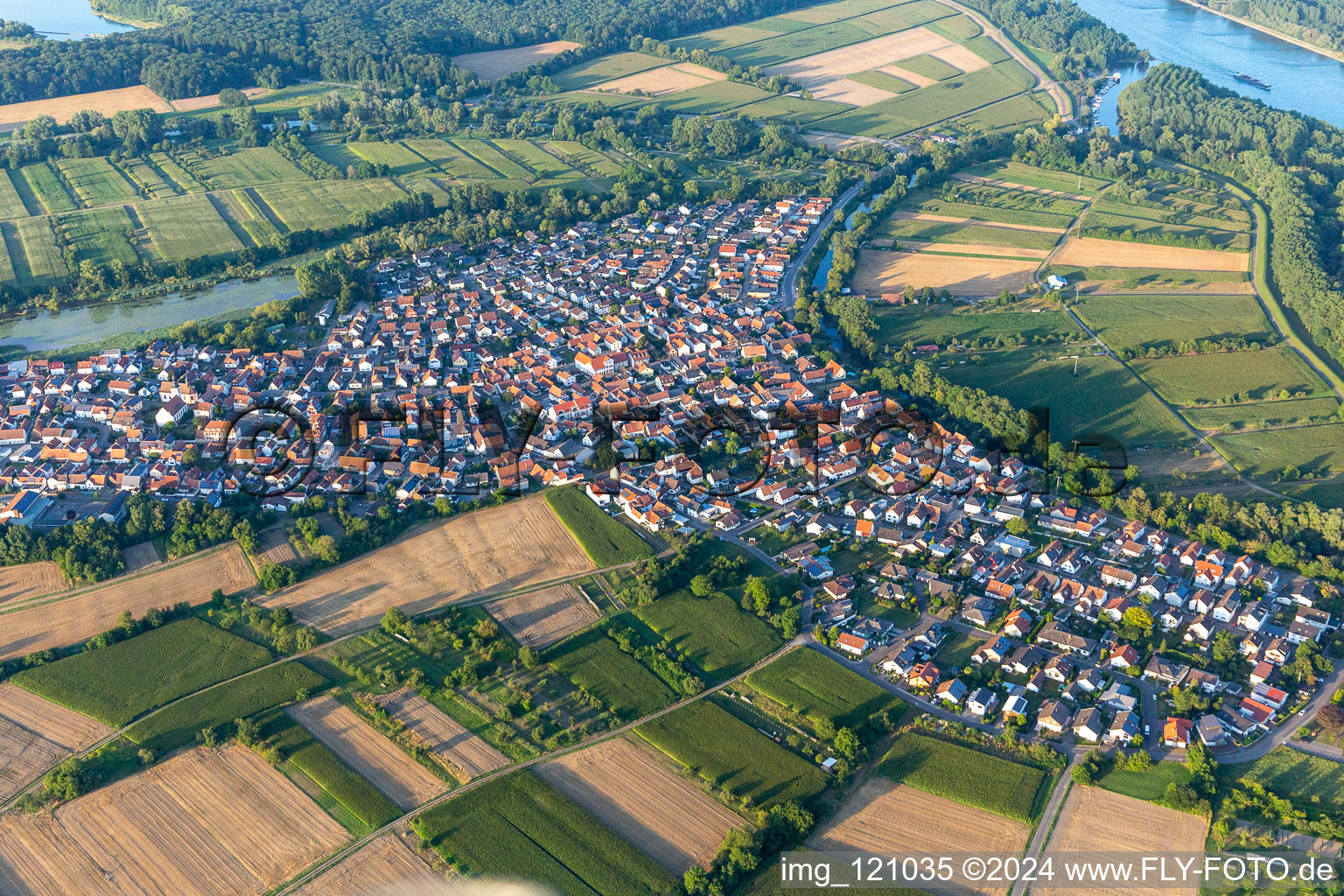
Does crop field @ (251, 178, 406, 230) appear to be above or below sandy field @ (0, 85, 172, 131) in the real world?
below

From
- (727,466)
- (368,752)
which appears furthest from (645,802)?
(727,466)

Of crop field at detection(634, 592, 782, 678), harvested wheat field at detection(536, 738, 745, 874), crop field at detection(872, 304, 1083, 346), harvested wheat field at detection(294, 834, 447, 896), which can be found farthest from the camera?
crop field at detection(872, 304, 1083, 346)

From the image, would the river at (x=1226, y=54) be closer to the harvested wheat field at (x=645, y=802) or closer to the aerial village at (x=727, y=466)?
the aerial village at (x=727, y=466)

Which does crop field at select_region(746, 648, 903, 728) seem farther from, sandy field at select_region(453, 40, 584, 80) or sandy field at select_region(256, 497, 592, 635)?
sandy field at select_region(453, 40, 584, 80)

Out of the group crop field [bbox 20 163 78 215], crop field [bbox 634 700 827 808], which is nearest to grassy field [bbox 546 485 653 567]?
crop field [bbox 634 700 827 808]

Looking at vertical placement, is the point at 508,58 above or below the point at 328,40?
below

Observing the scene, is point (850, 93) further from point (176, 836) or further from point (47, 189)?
point (176, 836)
